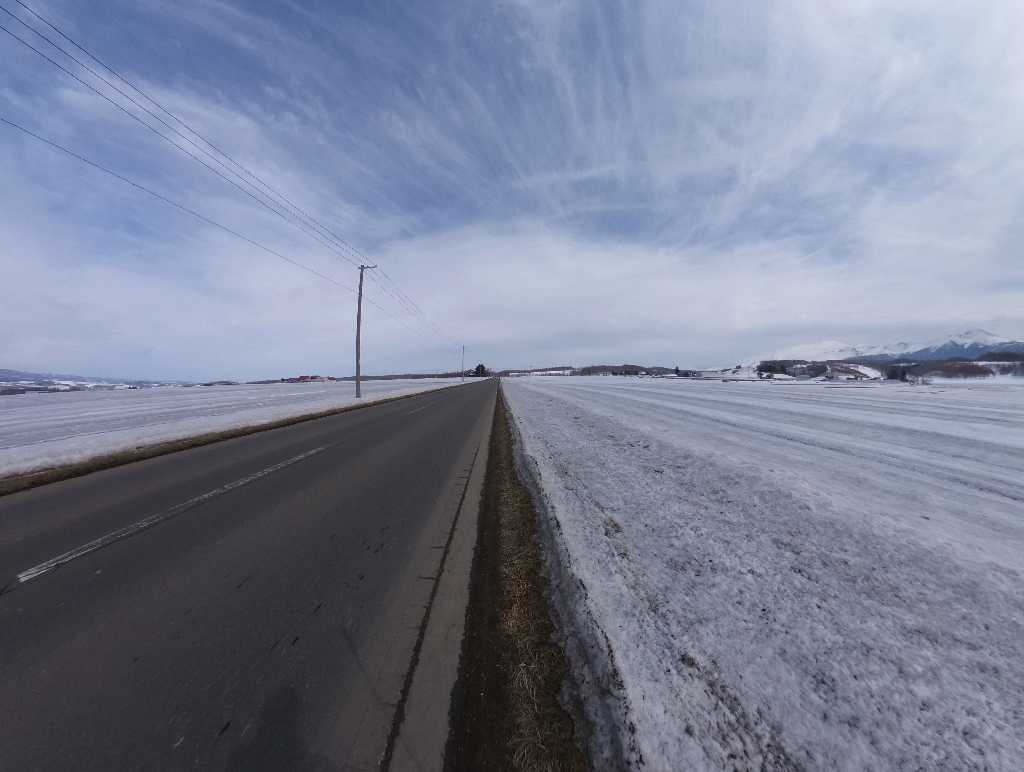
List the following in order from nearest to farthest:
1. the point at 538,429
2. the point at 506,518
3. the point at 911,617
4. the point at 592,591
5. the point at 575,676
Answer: the point at 575,676
the point at 911,617
the point at 592,591
the point at 506,518
the point at 538,429

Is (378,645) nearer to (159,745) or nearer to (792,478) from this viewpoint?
(159,745)

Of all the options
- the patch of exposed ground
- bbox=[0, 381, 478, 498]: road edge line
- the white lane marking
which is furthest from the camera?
bbox=[0, 381, 478, 498]: road edge line

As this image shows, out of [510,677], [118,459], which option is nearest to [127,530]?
[510,677]

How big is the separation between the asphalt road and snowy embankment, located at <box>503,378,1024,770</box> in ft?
4.66

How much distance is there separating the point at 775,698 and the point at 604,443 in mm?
7575

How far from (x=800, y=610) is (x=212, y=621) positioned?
426 centimetres

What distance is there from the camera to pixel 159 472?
7.53 m

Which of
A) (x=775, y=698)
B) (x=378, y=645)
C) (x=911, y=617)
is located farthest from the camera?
(x=911, y=617)

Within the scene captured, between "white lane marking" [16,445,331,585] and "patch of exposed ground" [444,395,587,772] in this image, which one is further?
"white lane marking" [16,445,331,585]

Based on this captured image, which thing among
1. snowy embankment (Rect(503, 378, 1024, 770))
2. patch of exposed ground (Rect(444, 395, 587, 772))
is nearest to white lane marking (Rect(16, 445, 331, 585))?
patch of exposed ground (Rect(444, 395, 587, 772))

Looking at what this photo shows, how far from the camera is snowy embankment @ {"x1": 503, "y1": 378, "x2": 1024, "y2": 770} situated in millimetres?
1989

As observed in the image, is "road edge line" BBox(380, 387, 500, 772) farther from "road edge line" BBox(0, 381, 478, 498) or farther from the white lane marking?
"road edge line" BBox(0, 381, 478, 498)

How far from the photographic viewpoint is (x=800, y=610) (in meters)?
2.99

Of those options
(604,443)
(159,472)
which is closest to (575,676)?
(604,443)
